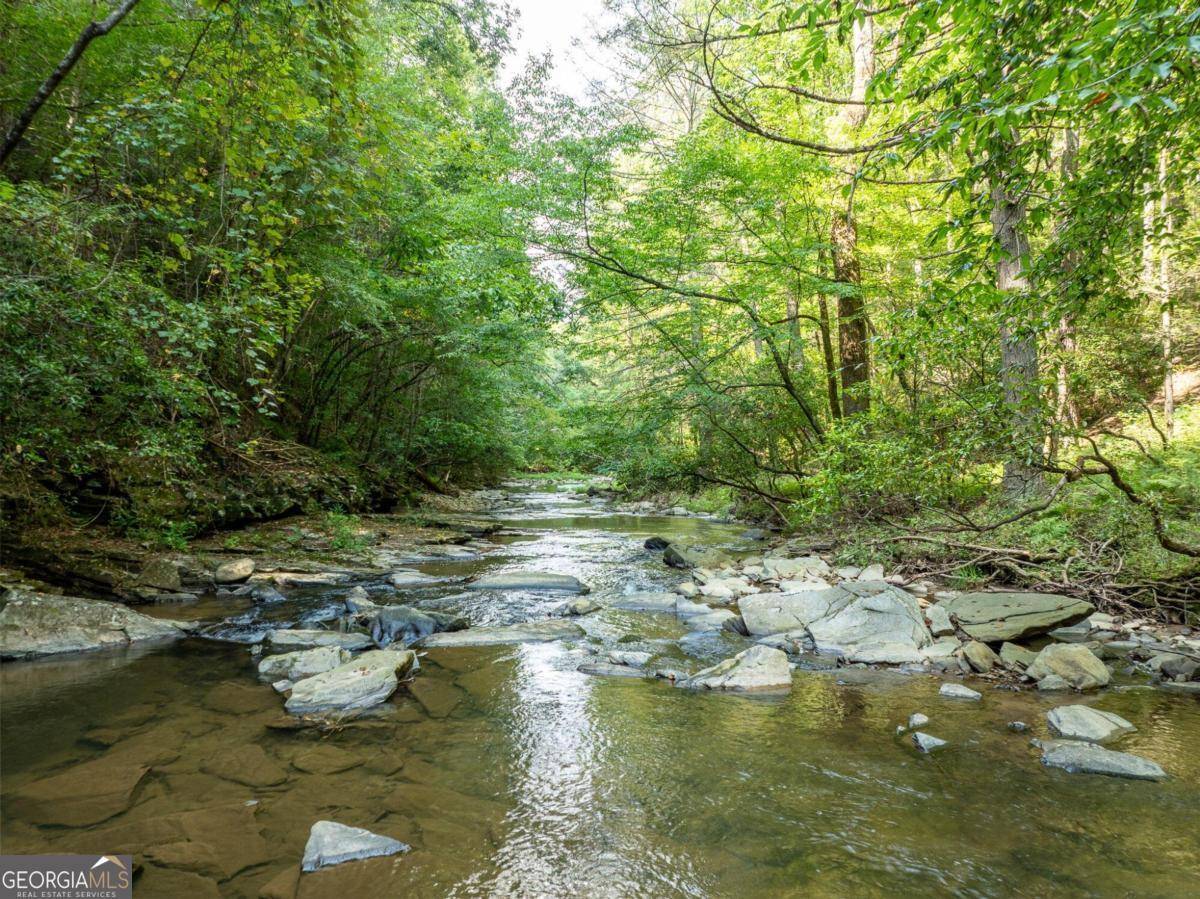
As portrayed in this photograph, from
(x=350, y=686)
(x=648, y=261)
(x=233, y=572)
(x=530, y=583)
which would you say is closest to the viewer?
(x=350, y=686)

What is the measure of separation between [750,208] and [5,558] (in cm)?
1007

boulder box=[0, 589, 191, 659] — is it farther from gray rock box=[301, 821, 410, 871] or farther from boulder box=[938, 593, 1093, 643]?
boulder box=[938, 593, 1093, 643]

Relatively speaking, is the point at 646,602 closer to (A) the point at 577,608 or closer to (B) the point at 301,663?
(A) the point at 577,608

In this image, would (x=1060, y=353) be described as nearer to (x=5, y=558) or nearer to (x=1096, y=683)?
(x=1096, y=683)

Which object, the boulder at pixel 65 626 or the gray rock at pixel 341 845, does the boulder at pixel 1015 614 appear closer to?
the gray rock at pixel 341 845

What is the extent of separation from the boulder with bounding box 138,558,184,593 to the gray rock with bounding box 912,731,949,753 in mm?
7601

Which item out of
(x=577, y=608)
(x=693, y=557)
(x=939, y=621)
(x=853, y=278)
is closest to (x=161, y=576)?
(x=577, y=608)

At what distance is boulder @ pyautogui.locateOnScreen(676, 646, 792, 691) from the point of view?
4168mm

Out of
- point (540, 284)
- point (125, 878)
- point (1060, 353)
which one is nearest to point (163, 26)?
point (540, 284)

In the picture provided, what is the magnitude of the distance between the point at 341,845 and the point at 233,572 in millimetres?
6152

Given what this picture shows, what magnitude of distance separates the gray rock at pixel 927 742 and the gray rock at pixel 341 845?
2832mm

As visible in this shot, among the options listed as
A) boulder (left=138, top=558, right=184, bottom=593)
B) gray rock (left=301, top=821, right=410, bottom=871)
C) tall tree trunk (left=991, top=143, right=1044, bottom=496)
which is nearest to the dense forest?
tall tree trunk (left=991, top=143, right=1044, bottom=496)

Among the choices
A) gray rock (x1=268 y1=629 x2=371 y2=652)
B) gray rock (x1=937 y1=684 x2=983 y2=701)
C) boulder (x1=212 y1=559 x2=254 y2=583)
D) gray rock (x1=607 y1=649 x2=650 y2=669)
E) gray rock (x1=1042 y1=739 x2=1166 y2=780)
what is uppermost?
boulder (x1=212 y1=559 x2=254 y2=583)

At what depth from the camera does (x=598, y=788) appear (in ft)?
9.27
